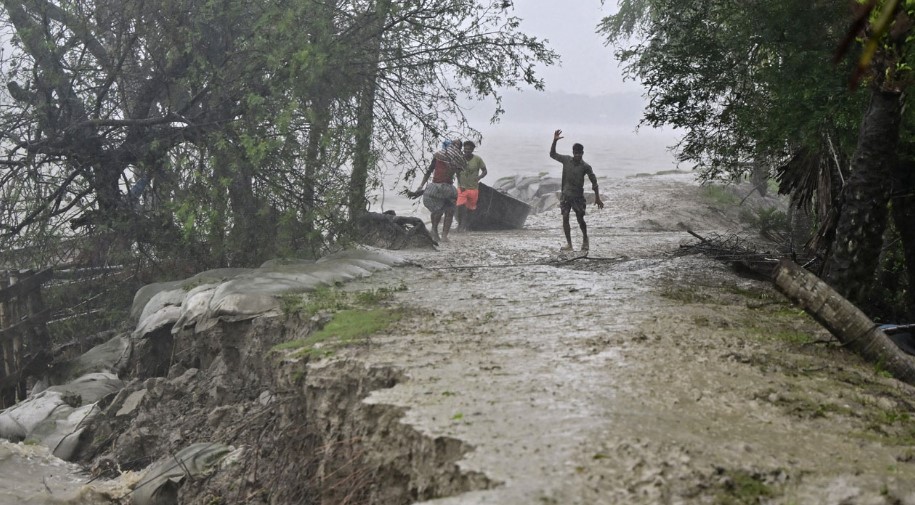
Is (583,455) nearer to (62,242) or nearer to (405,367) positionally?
(405,367)

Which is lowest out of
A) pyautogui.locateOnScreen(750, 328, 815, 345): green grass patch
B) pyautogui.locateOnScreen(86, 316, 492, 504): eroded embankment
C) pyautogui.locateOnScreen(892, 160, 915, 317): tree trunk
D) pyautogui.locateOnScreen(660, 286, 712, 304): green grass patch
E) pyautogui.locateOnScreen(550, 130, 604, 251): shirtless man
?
pyautogui.locateOnScreen(86, 316, 492, 504): eroded embankment

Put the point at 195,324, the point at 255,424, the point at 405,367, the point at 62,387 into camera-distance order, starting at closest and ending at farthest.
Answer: the point at 405,367 → the point at 255,424 → the point at 195,324 → the point at 62,387

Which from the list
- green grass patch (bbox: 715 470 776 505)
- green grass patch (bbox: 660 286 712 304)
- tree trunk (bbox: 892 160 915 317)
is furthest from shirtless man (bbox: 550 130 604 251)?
green grass patch (bbox: 715 470 776 505)

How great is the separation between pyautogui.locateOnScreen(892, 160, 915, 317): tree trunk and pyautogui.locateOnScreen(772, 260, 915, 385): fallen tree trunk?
267 cm

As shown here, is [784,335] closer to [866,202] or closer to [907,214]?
[866,202]

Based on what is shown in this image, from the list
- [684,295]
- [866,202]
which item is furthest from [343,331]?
[866,202]

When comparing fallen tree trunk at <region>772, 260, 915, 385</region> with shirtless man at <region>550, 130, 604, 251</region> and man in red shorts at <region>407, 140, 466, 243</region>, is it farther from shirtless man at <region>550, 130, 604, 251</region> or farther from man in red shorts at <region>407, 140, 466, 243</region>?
man in red shorts at <region>407, 140, 466, 243</region>

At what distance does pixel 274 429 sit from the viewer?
628cm

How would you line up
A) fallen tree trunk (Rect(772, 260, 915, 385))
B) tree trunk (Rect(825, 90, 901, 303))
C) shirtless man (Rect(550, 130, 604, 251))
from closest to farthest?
fallen tree trunk (Rect(772, 260, 915, 385))
tree trunk (Rect(825, 90, 901, 303))
shirtless man (Rect(550, 130, 604, 251))

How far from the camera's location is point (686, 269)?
10602mm

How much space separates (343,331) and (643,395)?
282 centimetres

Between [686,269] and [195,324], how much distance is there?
5.97m

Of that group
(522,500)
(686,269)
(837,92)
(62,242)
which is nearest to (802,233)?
(686,269)

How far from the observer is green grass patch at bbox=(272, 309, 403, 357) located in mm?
6316
